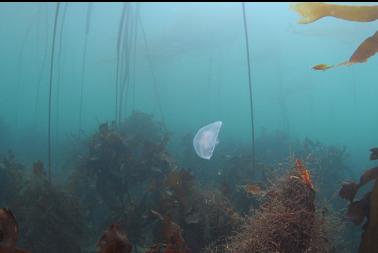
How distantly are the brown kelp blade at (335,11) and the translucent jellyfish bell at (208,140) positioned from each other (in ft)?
8.48

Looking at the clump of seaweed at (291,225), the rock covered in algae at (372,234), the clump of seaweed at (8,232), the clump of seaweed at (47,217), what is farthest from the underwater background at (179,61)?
the clump of seaweed at (8,232)

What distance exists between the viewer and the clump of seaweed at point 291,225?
2.28 meters

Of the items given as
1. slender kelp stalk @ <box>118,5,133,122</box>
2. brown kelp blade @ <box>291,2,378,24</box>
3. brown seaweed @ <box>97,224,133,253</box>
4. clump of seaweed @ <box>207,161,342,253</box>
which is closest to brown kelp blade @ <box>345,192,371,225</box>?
clump of seaweed @ <box>207,161,342,253</box>

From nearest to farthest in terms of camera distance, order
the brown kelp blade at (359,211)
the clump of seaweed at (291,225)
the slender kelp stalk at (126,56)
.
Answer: the clump of seaweed at (291,225)
the brown kelp blade at (359,211)
the slender kelp stalk at (126,56)

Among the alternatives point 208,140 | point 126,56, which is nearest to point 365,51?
point 208,140

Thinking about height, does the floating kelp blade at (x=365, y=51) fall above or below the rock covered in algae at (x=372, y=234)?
above

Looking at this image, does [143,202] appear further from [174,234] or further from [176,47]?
[176,47]

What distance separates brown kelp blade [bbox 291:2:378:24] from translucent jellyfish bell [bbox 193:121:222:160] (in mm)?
2585

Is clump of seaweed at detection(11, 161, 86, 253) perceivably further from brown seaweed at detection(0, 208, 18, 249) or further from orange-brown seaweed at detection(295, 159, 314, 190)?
orange-brown seaweed at detection(295, 159, 314, 190)

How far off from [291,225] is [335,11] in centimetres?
156

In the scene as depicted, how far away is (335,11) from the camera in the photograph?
2.57 metres

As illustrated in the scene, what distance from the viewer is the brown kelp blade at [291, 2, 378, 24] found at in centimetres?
251

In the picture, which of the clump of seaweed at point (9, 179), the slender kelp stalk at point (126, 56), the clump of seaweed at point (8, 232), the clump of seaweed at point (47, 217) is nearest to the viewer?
the clump of seaweed at point (8, 232)

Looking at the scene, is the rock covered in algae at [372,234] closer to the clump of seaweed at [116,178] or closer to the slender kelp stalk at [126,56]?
the clump of seaweed at [116,178]
